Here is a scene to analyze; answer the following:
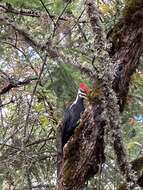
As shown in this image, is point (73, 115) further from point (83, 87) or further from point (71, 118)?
point (83, 87)

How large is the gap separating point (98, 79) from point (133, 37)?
0.33 meters

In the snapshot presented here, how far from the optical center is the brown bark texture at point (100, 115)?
182 cm

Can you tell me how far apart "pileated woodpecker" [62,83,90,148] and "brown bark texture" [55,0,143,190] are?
0.91 metres

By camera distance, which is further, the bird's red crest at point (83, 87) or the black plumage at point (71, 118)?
the black plumage at point (71, 118)

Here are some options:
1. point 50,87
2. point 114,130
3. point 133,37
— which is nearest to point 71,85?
point 50,87

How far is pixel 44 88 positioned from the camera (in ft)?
10.9

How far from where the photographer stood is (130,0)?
6.36 feet

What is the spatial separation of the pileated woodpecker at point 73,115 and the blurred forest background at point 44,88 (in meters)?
0.06

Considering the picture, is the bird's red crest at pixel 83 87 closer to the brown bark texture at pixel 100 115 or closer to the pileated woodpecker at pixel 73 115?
the pileated woodpecker at pixel 73 115

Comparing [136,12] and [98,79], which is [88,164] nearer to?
[98,79]

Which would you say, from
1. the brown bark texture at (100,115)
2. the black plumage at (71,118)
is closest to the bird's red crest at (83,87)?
the black plumage at (71,118)

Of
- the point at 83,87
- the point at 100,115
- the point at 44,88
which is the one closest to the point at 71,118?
the point at 44,88

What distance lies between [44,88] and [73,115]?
0.32 meters

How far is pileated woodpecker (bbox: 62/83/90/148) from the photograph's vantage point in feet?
9.84
